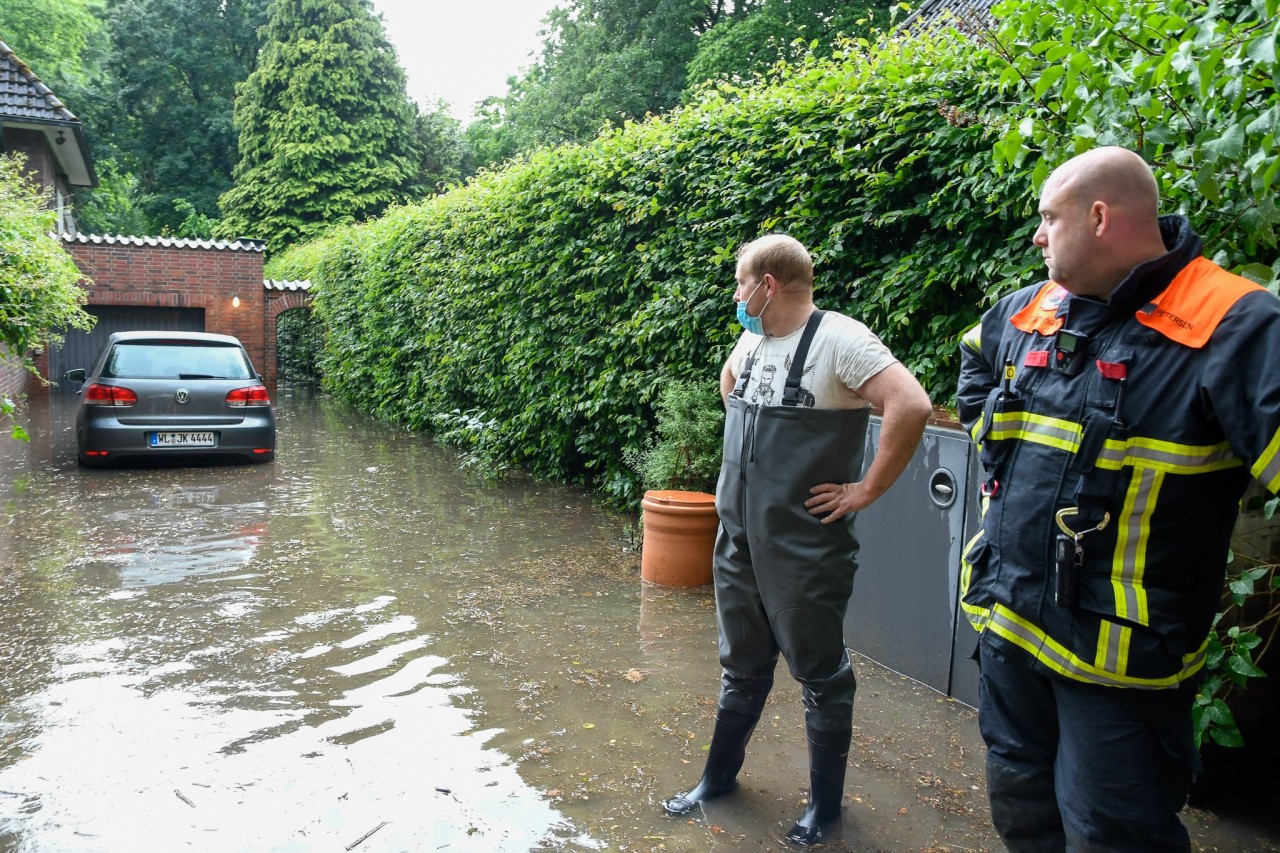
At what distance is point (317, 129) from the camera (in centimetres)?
4178

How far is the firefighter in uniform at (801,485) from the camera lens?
3197mm

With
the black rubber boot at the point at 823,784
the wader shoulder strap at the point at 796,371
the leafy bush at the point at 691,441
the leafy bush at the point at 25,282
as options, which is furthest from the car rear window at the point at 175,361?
the black rubber boot at the point at 823,784

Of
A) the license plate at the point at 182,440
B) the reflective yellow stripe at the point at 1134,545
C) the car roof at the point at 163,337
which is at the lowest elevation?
the license plate at the point at 182,440

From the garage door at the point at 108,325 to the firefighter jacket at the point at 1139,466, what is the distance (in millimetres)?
26654

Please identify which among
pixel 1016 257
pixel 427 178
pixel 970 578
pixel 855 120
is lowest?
pixel 970 578

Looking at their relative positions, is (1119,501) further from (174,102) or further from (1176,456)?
(174,102)

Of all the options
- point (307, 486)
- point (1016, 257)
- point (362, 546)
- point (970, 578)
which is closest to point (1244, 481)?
point (970, 578)

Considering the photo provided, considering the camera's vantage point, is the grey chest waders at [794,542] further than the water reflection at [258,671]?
No

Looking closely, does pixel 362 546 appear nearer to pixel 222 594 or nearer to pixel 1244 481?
pixel 222 594

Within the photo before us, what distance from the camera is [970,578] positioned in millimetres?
2580

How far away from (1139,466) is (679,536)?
15.0 feet

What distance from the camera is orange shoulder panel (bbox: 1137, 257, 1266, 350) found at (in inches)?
83.0

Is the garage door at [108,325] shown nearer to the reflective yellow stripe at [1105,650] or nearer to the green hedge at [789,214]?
the green hedge at [789,214]

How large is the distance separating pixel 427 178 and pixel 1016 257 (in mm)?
44649
